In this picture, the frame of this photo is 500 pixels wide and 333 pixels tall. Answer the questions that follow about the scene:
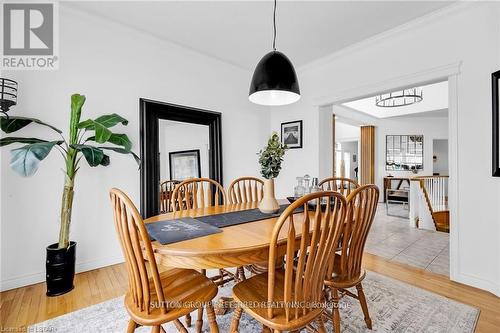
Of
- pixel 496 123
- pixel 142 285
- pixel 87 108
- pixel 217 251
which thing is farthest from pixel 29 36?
pixel 496 123

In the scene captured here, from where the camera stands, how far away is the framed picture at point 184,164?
10.2 ft

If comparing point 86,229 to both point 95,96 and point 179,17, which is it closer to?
point 95,96

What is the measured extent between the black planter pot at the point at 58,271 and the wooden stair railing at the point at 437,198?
5133 millimetres

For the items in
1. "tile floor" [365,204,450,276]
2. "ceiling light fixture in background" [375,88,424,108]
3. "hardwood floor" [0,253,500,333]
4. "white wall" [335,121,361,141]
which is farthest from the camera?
"white wall" [335,121,361,141]

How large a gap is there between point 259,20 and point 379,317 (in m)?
3.01

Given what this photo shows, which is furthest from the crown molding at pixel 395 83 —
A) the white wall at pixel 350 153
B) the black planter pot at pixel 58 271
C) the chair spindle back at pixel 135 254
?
the white wall at pixel 350 153

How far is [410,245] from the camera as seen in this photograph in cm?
334

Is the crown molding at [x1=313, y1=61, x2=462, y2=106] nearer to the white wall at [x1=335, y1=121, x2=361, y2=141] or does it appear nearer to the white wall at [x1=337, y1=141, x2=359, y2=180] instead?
the white wall at [x1=335, y1=121, x2=361, y2=141]

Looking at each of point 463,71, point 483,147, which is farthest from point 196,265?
point 463,71

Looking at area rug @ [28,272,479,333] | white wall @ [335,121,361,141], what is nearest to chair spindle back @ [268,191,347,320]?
area rug @ [28,272,479,333]

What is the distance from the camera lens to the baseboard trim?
2102 mm

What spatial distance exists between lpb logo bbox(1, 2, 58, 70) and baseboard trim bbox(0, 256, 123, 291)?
192cm

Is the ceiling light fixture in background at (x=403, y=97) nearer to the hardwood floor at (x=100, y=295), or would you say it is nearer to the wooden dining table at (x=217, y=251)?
the hardwood floor at (x=100, y=295)

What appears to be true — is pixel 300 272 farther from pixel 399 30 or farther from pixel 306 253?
pixel 399 30
